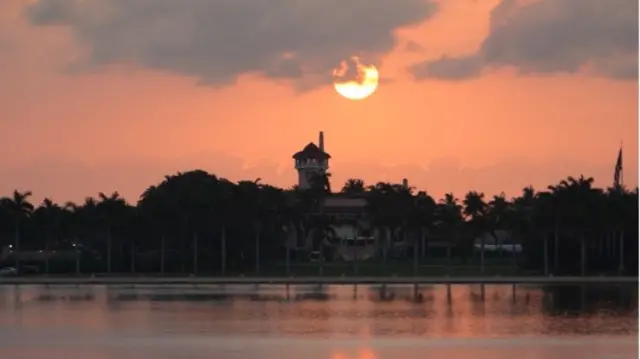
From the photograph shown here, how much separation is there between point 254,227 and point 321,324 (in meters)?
60.8

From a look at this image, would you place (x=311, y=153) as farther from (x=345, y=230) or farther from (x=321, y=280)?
(x=321, y=280)

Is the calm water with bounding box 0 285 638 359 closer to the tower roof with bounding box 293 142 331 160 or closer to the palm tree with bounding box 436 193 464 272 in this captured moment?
the palm tree with bounding box 436 193 464 272

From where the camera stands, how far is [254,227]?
109m

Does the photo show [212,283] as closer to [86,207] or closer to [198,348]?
[86,207]

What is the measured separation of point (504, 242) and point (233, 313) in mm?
107680

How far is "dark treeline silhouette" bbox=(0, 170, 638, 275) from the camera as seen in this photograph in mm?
99938

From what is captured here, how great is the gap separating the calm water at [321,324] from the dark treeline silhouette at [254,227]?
2713 centimetres

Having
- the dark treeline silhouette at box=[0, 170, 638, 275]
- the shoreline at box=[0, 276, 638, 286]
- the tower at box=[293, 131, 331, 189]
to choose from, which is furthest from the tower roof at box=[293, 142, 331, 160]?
the shoreline at box=[0, 276, 638, 286]

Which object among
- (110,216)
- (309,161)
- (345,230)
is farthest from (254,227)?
(309,161)

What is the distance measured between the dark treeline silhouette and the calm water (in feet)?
89.0

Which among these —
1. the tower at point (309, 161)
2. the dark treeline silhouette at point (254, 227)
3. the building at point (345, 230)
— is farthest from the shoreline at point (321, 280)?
the tower at point (309, 161)

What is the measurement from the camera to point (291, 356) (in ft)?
123

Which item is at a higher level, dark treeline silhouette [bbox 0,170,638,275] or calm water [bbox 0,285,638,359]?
dark treeline silhouette [bbox 0,170,638,275]

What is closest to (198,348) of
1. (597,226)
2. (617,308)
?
(617,308)
